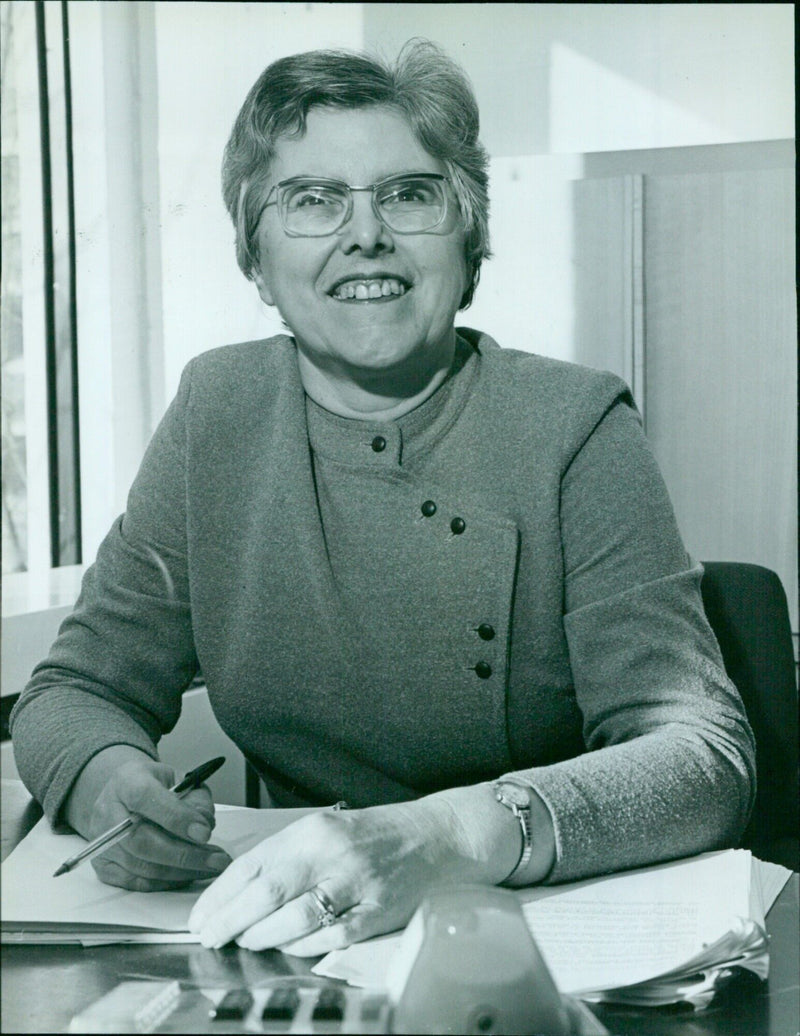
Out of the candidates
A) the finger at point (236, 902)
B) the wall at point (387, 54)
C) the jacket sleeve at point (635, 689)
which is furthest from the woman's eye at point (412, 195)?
the finger at point (236, 902)

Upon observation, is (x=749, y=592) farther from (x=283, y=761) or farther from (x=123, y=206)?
(x=123, y=206)

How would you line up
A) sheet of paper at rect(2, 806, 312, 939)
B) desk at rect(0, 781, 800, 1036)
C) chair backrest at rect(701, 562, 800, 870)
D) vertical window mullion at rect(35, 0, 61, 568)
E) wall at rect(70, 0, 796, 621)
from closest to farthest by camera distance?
desk at rect(0, 781, 800, 1036), sheet of paper at rect(2, 806, 312, 939), vertical window mullion at rect(35, 0, 61, 568), wall at rect(70, 0, 796, 621), chair backrest at rect(701, 562, 800, 870)

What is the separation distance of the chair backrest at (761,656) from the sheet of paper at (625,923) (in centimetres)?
43

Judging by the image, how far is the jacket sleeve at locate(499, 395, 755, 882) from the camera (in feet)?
2.44

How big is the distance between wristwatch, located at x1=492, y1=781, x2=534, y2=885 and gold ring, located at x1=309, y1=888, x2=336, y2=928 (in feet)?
0.42

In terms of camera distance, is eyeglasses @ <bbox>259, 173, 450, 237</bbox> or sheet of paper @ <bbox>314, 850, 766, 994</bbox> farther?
eyeglasses @ <bbox>259, 173, 450, 237</bbox>

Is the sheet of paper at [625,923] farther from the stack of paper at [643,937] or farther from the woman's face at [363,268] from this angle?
the woman's face at [363,268]

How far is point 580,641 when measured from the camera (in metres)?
0.94

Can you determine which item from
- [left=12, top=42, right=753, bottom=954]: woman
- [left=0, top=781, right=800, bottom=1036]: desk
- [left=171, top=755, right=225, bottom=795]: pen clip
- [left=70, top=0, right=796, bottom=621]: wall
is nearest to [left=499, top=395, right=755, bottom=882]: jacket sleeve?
[left=12, top=42, right=753, bottom=954]: woman

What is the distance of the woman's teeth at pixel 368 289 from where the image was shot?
1.00 metres

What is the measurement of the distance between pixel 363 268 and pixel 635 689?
0.41m

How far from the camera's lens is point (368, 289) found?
3.29ft

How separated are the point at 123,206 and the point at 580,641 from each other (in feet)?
1.57

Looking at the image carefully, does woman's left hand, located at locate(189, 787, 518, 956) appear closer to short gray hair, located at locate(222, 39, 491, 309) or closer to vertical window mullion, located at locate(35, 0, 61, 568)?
vertical window mullion, located at locate(35, 0, 61, 568)
